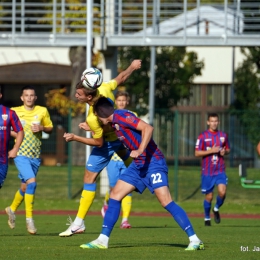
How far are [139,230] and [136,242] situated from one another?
114 inches

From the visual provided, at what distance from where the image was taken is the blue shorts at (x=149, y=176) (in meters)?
9.91

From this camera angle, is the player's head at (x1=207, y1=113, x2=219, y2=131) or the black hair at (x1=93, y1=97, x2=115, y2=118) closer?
the black hair at (x1=93, y1=97, x2=115, y2=118)

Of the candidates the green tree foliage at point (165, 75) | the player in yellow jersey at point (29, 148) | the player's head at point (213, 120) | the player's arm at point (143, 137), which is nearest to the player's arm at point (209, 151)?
the player's head at point (213, 120)

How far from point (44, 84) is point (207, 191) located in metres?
22.9

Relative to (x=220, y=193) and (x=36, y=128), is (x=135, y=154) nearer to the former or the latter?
(x=36, y=128)

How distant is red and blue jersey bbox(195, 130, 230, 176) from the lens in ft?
53.2

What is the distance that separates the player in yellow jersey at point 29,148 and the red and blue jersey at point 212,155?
3656 mm

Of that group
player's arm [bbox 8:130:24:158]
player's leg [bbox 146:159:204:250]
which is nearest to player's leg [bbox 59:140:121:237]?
player's arm [bbox 8:130:24:158]

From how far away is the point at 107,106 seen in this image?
Answer: 32.6ft

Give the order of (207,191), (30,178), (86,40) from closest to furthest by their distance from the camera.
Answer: (30,178) < (207,191) < (86,40)

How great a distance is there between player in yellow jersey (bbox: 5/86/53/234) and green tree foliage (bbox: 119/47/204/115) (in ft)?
68.4

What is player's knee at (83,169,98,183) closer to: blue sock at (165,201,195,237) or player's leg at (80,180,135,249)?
player's leg at (80,180,135,249)

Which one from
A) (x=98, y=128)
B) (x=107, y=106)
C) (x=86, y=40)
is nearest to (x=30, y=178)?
(x=98, y=128)

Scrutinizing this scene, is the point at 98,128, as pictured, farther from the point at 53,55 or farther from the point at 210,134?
the point at 53,55
